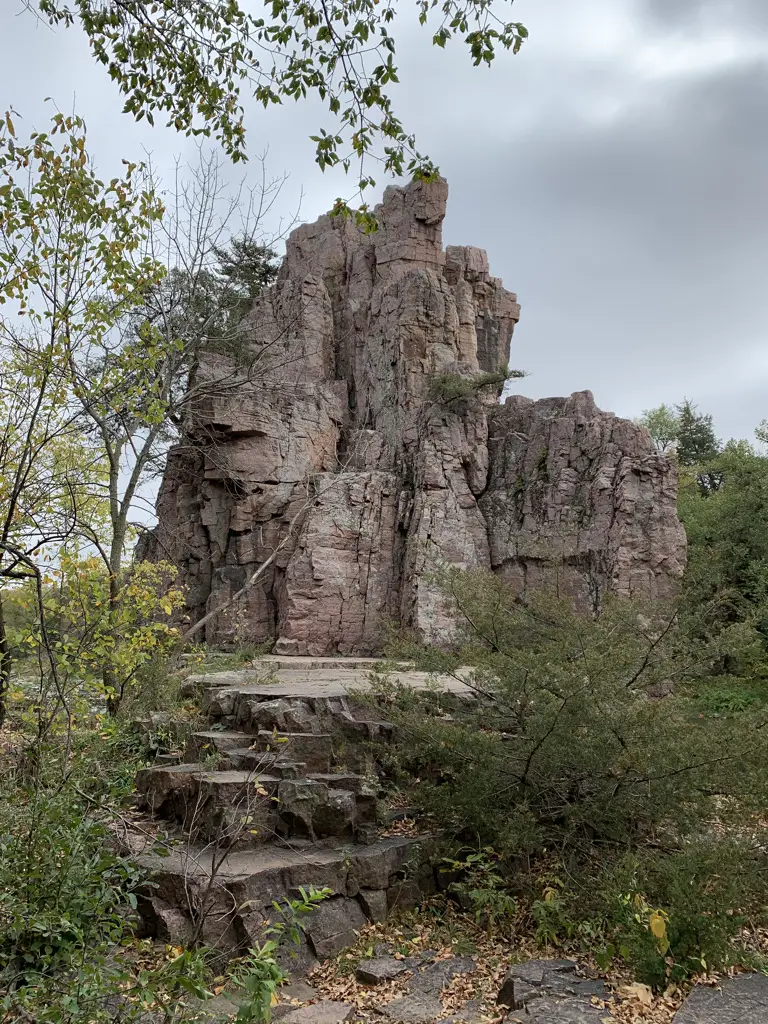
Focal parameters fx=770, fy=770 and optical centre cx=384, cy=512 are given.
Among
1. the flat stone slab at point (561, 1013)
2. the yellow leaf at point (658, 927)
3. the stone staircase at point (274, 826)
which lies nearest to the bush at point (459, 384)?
the stone staircase at point (274, 826)

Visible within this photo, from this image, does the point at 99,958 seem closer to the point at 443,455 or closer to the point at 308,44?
the point at 308,44

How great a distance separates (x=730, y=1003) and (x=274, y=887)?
3.75m

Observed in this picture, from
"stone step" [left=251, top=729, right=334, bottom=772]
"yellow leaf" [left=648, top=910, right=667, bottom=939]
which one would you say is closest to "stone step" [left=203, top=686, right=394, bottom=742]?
"stone step" [left=251, top=729, right=334, bottom=772]

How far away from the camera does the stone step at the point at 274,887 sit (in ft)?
21.3

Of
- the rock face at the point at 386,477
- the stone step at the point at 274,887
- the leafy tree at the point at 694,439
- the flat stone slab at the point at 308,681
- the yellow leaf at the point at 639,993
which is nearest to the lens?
the yellow leaf at the point at 639,993

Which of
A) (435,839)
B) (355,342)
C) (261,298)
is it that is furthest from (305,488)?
(435,839)

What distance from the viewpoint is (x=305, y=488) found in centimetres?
1773

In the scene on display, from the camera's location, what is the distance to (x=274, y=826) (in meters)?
7.83

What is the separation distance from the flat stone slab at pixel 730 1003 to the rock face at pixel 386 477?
31.0 feet

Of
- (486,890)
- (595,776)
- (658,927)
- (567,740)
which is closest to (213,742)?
(486,890)

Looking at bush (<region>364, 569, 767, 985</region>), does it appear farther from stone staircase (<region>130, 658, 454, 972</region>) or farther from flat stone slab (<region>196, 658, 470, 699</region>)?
flat stone slab (<region>196, 658, 470, 699</region>)

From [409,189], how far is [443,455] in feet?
25.9

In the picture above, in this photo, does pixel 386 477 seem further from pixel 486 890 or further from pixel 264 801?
pixel 486 890

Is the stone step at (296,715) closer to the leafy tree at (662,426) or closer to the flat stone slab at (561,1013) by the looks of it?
the flat stone slab at (561,1013)
